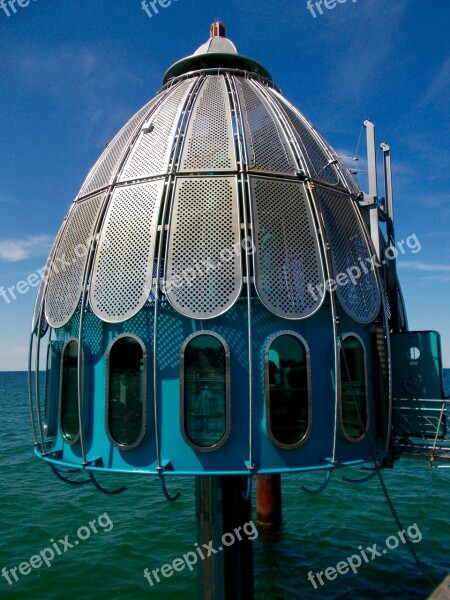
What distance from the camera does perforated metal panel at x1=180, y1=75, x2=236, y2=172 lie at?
452 inches

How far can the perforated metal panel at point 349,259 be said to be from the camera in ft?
36.8

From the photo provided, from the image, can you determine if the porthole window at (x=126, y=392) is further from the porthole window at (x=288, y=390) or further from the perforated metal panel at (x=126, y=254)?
the porthole window at (x=288, y=390)

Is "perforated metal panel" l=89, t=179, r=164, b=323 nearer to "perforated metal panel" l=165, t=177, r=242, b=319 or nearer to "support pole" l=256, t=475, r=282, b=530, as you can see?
"perforated metal panel" l=165, t=177, r=242, b=319

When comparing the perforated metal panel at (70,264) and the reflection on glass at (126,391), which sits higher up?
the perforated metal panel at (70,264)

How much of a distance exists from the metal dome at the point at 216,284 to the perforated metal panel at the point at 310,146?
7 centimetres

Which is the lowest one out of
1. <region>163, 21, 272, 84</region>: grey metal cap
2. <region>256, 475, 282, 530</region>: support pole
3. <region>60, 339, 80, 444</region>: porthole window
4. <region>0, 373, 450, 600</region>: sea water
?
<region>0, 373, 450, 600</region>: sea water

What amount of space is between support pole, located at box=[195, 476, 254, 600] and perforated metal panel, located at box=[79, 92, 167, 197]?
846 centimetres

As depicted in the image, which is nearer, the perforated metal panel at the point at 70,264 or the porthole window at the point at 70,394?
the porthole window at the point at 70,394

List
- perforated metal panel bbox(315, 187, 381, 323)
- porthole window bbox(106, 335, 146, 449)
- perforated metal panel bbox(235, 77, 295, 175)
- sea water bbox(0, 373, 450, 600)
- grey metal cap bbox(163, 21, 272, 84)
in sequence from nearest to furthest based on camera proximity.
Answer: porthole window bbox(106, 335, 146, 449)
perforated metal panel bbox(315, 187, 381, 323)
perforated metal panel bbox(235, 77, 295, 175)
grey metal cap bbox(163, 21, 272, 84)
sea water bbox(0, 373, 450, 600)

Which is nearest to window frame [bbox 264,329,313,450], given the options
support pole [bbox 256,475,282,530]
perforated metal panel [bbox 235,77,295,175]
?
perforated metal panel [bbox 235,77,295,175]

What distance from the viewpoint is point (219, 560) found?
12422 mm

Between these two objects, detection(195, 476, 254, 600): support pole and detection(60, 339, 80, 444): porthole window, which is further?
detection(195, 476, 254, 600): support pole

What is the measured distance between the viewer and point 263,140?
1209 cm

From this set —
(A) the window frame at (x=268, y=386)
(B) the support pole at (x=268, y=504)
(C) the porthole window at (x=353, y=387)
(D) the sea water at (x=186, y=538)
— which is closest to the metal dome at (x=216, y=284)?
(A) the window frame at (x=268, y=386)
